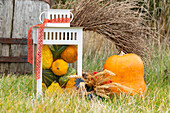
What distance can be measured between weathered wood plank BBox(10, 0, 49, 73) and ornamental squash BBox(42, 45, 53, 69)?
1.10m

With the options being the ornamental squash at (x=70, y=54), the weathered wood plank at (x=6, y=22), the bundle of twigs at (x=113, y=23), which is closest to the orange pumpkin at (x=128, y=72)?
the bundle of twigs at (x=113, y=23)

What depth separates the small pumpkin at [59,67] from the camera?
182 centimetres

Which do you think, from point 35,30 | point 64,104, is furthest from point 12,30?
point 64,104

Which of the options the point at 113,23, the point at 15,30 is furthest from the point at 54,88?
the point at 15,30

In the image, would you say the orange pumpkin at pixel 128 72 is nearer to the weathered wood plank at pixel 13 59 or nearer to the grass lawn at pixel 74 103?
the grass lawn at pixel 74 103

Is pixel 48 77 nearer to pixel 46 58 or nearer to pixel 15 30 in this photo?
pixel 46 58

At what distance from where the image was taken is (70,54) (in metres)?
1.87

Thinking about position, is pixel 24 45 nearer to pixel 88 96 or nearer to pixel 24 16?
pixel 24 16

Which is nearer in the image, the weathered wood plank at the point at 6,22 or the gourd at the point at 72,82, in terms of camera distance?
the gourd at the point at 72,82

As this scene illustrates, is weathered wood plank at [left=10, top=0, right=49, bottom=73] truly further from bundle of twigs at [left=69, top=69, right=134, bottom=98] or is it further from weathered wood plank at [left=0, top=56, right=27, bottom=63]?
bundle of twigs at [left=69, top=69, right=134, bottom=98]

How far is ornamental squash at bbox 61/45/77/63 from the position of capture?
186 cm

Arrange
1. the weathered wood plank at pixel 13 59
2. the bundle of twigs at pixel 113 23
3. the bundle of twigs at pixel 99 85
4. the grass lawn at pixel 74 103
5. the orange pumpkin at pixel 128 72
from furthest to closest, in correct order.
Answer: the weathered wood plank at pixel 13 59 → the bundle of twigs at pixel 113 23 → the orange pumpkin at pixel 128 72 → the bundle of twigs at pixel 99 85 → the grass lawn at pixel 74 103

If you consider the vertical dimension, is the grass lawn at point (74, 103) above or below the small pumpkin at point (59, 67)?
below

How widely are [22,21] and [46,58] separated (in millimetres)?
1246
